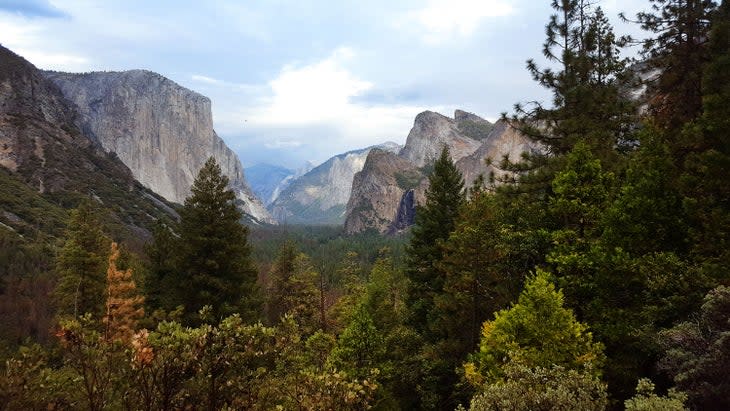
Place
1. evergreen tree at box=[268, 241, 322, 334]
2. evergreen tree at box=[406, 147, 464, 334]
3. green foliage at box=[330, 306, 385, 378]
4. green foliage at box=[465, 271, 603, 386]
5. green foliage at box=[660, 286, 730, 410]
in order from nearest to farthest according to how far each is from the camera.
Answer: green foliage at box=[660, 286, 730, 410] → green foliage at box=[465, 271, 603, 386] → green foliage at box=[330, 306, 385, 378] → evergreen tree at box=[406, 147, 464, 334] → evergreen tree at box=[268, 241, 322, 334]

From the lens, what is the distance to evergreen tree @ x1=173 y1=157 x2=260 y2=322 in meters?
22.1

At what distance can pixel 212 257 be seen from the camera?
22.5 m

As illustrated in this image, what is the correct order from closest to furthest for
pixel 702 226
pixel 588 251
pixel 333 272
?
pixel 702 226 < pixel 588 251 < pixel 333 272

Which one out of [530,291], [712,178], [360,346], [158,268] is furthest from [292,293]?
[712,178]

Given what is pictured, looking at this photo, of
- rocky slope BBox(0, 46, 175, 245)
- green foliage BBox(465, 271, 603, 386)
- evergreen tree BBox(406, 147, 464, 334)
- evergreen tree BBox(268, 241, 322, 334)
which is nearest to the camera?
green foliage BBox(465, 271, 603, 386)

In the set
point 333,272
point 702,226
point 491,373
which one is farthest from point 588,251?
point 333,272

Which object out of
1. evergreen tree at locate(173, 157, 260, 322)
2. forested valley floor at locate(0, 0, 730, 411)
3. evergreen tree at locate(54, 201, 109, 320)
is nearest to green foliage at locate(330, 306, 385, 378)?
forested valley floor at locate(0, 0, 730, 411)

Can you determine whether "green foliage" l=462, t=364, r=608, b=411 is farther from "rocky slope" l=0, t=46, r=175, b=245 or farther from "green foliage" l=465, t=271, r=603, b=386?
"rocky slope" l=0, t=46, r=175, b=245

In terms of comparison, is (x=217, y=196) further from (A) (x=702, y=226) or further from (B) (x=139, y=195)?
(B) (x=139, y=195)

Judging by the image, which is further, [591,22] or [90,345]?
[591,22]

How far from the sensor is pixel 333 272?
92.4 metres

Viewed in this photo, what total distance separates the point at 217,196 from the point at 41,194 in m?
144

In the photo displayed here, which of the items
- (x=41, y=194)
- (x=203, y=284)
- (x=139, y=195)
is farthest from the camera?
(x=139, y=195)

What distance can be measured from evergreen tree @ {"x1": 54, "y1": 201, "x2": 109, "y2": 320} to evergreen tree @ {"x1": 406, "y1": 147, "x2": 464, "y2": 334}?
19.0 meters
